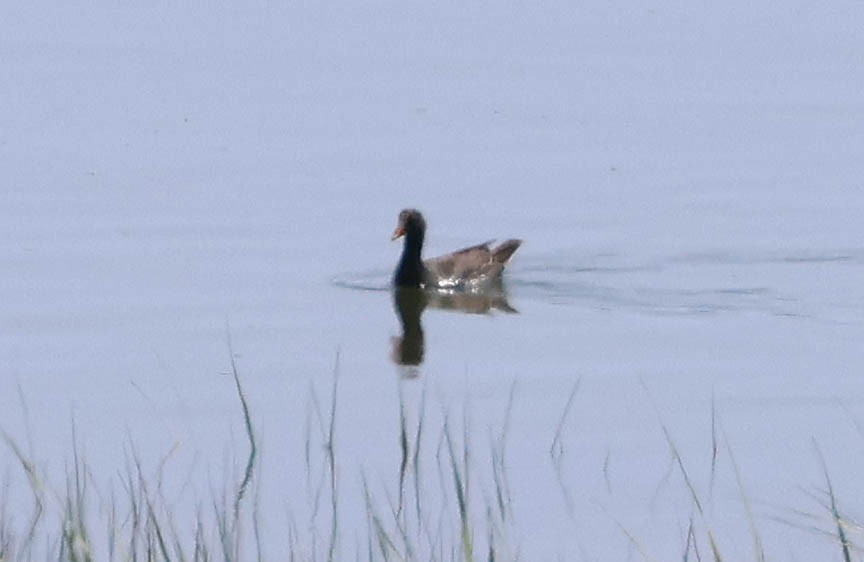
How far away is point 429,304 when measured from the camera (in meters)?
12.8

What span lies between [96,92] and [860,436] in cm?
1081

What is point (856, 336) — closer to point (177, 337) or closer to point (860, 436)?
point (860, 436)

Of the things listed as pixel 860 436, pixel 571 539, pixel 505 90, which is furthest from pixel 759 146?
pixel 571 539

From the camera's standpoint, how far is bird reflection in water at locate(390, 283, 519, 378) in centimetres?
1191

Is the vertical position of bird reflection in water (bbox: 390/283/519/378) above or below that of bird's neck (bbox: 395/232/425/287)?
below

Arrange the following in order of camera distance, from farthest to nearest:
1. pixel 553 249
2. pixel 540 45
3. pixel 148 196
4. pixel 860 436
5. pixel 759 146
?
pixel 540 45 → pixel 759 146 → pixel 148 196 → pixel 553 249 → pixel 860 436

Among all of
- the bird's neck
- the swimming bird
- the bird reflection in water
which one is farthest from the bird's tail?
the bird's neck

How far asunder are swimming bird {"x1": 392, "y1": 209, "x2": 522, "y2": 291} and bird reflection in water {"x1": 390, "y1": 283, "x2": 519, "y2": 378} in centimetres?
5

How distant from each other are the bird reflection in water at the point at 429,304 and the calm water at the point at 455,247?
0.19ft

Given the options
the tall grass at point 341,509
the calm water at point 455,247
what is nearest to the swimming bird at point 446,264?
the calm water at point 455,247

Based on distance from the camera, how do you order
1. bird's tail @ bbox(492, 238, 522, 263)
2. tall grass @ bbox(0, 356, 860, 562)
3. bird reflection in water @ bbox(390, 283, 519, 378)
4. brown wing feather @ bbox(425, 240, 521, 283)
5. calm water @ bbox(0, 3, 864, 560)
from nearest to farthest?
1. tall grass @ bbox(0, 356, 860, 562)
2. calm water @ bbox(0, 3, 864, 560)
3. bird reflection in water @ bbox(390, 283, 519, 378)
4. brown wing feather @ bbox(425, 240, 521, 283)
5. bird's tail @ bbox(492, 238, 522, 263)

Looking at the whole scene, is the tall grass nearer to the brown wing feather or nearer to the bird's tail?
the brown wing feather

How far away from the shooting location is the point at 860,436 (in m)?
9.02

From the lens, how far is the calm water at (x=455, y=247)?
8.59m
